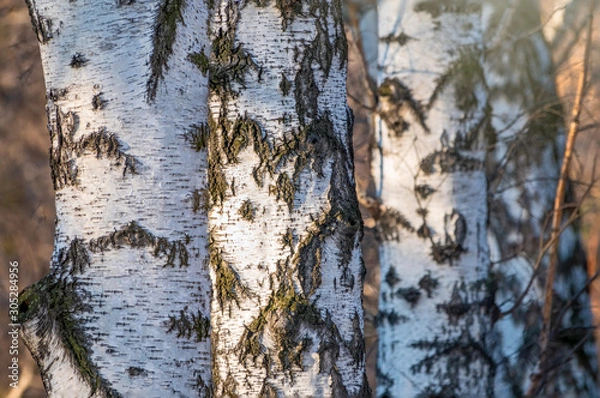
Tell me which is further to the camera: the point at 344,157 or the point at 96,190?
the point at 344,157

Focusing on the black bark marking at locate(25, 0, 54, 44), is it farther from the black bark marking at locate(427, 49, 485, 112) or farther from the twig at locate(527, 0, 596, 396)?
the twig at locate(527, 0, 596, 396)

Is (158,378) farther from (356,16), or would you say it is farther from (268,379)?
(356,16)

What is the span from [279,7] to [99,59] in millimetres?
457

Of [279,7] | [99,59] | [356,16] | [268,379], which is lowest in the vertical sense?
[268,379]

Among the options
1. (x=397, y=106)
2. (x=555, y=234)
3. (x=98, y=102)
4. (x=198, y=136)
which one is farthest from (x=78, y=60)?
(x=555, y=234)

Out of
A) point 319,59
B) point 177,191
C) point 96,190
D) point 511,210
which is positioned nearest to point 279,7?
point 319,59

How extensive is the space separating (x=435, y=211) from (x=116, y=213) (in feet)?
5.60

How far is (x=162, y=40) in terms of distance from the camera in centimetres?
148

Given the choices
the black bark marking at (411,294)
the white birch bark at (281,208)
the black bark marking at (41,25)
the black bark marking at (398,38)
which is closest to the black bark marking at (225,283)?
the white birch bark at (281,208)

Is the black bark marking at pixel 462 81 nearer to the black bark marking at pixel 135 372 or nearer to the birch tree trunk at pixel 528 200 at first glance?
the birch tree trunk at pixel 528 200

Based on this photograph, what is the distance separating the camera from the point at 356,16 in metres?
3.54

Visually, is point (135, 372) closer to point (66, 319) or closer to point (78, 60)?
point (66, 319)

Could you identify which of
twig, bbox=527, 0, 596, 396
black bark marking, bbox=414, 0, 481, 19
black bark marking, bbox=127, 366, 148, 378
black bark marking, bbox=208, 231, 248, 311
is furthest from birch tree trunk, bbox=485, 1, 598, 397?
black bark marking, bbox=127, 366, 148, 378

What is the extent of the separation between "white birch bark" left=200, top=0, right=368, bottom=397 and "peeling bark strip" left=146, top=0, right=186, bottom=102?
9 centimetres
